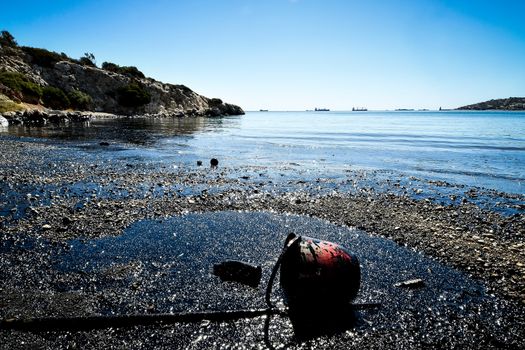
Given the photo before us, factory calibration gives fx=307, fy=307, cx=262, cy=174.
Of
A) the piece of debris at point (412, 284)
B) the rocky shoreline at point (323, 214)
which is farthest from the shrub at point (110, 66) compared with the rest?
the piece of debris at point (412, 284)

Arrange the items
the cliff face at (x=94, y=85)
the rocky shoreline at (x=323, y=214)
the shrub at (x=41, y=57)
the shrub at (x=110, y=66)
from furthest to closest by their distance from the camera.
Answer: the shrub at (x=110, y=66) → the shrub at (x=41, y=57) → the cliff face at (x=94, y=85) → the rocky shoreline at (x=323, y=214)

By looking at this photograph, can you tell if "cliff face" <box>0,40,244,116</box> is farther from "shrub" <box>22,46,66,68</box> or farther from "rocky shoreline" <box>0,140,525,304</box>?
"rocky shoreline" <box>0,140,525,304</box>

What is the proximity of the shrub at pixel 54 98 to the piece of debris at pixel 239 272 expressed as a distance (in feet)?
235

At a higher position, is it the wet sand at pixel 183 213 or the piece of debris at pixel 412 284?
the wet sand at pixel 183 213

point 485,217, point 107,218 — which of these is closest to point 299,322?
point 107,218

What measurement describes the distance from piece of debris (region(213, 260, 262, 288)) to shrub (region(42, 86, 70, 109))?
71523mm

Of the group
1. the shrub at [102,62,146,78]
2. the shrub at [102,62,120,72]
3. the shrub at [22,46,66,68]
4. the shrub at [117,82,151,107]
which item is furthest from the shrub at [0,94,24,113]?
the shrub at [102,62,120,72]

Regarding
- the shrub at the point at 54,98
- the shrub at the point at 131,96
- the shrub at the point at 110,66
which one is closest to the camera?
the shrub at the point at 54,98

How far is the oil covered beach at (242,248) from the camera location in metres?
4.49

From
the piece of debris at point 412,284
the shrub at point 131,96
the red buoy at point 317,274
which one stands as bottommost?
the piece of debris at point 412,284

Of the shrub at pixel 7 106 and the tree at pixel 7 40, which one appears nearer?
the shrub at pixel 7 106

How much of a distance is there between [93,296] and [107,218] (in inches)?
154

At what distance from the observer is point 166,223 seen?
339 inches

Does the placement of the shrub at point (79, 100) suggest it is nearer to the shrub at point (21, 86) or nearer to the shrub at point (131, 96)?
the shrub at point (21, 86)
